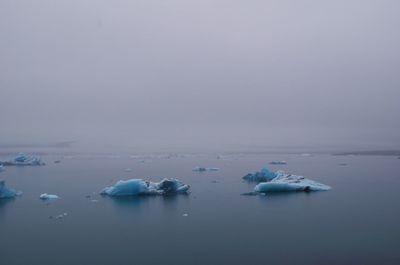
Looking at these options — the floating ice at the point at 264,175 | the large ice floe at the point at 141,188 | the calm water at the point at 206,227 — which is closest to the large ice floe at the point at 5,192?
the calm water at the point at 206,227

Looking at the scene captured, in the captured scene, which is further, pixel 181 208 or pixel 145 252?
pixel 181 208

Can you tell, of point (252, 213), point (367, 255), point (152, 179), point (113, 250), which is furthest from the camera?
point (152, 179)

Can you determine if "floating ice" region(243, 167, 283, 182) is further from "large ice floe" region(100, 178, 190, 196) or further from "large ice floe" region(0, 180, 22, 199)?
"large ice floe" region(0, 180, 22, 199)

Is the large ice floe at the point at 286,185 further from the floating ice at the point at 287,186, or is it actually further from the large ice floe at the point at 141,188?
the large ice floe at the point at 141,188

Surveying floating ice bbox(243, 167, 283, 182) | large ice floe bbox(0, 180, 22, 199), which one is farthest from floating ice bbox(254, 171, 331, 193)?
large ice floe bbox(0, 180, 22, 199)

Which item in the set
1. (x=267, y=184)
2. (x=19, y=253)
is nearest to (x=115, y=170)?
(x=267, y=184)

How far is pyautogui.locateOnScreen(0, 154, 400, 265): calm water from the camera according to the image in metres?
7.91

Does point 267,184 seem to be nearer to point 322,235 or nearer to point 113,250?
point 322,235

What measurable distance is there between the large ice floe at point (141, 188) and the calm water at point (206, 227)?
1.25ft

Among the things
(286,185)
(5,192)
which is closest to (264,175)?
(286,185)

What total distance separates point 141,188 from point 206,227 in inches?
161

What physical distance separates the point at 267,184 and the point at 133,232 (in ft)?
18.2

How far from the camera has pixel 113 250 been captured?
27.2ft

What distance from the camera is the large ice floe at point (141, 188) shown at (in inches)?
536
